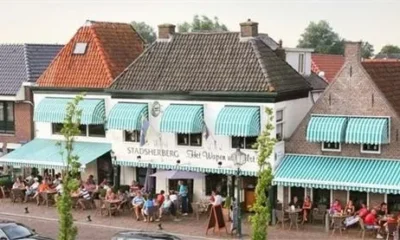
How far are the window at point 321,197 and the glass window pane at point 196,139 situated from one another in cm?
603

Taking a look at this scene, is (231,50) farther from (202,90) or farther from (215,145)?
(215,145)

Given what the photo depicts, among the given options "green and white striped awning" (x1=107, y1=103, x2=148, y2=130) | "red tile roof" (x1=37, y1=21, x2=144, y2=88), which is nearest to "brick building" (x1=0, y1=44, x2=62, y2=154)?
"red tile roof" (x1=37, y1=21, x2=144, y2=88)

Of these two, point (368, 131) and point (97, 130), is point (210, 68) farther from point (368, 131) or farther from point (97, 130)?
point (368, 131)

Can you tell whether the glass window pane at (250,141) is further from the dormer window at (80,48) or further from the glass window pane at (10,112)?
the glass window pane at (10,112)

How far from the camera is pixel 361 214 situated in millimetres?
30391

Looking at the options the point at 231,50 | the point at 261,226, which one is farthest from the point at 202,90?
the point at 261,226

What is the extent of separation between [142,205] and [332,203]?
8707 mm

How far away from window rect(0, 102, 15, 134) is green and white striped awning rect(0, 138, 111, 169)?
3.01 m

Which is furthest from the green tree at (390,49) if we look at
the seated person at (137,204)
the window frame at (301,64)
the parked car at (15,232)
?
the parked car at (15,232)

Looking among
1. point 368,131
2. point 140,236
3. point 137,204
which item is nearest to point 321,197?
point 368,131

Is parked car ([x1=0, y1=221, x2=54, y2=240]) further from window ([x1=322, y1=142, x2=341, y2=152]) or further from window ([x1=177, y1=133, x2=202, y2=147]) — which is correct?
window ([x1=322, y1=142, x2=341, y2=152])

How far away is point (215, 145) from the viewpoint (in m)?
34.7

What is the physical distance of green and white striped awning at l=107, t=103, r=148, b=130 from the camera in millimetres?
35750

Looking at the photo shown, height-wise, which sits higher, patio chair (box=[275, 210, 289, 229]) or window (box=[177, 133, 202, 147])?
window (box=[177, 133, 202, 147])
